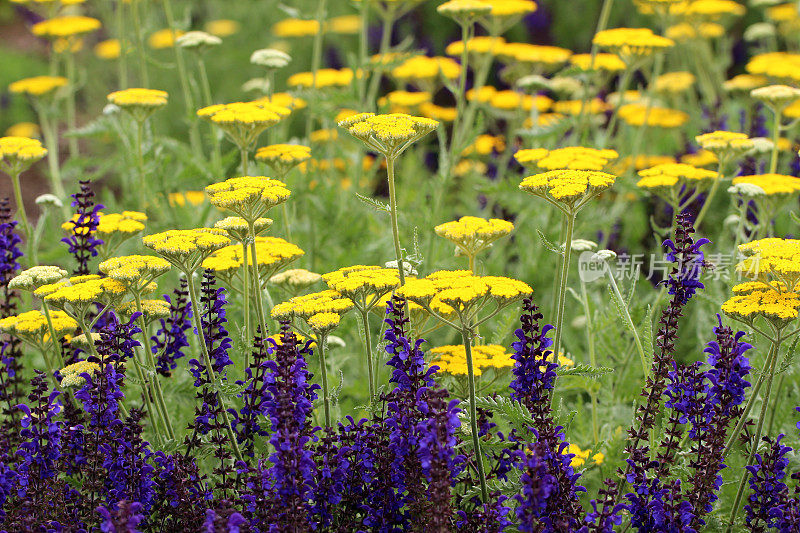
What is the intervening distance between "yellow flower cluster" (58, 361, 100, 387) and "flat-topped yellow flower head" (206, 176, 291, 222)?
2.30 ft

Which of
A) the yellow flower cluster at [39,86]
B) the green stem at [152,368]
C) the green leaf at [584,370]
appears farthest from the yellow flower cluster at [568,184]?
the yellow flower cluster at [39,86]

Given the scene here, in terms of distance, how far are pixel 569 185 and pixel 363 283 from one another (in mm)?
820

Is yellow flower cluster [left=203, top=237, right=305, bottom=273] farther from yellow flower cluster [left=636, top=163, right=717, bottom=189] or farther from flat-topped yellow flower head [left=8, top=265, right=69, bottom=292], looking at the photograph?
yellow flower cluster [left=636, top=163, right=717, bottom=189]

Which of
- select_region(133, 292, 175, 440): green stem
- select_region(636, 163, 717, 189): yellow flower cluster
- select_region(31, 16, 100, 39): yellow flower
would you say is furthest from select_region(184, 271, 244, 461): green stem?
select_region(31, 16, 100, 39): yellow flower

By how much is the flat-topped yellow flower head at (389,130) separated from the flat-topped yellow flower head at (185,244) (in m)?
0.61

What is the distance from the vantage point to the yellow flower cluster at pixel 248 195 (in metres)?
2.79

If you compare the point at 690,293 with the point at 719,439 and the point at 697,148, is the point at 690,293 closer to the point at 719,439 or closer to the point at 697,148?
the point at 719,439

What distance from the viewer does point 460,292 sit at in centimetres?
254

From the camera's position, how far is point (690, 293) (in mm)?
2934

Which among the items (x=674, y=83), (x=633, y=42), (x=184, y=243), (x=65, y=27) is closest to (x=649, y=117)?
(x=674, y=83)

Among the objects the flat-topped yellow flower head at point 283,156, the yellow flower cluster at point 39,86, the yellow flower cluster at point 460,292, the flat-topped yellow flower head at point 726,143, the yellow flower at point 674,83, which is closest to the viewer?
the yellow flower cluster at point 460,292

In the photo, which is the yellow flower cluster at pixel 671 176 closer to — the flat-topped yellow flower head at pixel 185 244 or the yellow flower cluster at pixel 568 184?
the yellow flower cluster at pixel 568 184

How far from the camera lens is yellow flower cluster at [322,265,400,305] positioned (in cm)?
269

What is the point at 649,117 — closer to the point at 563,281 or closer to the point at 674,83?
the point at 674,83
